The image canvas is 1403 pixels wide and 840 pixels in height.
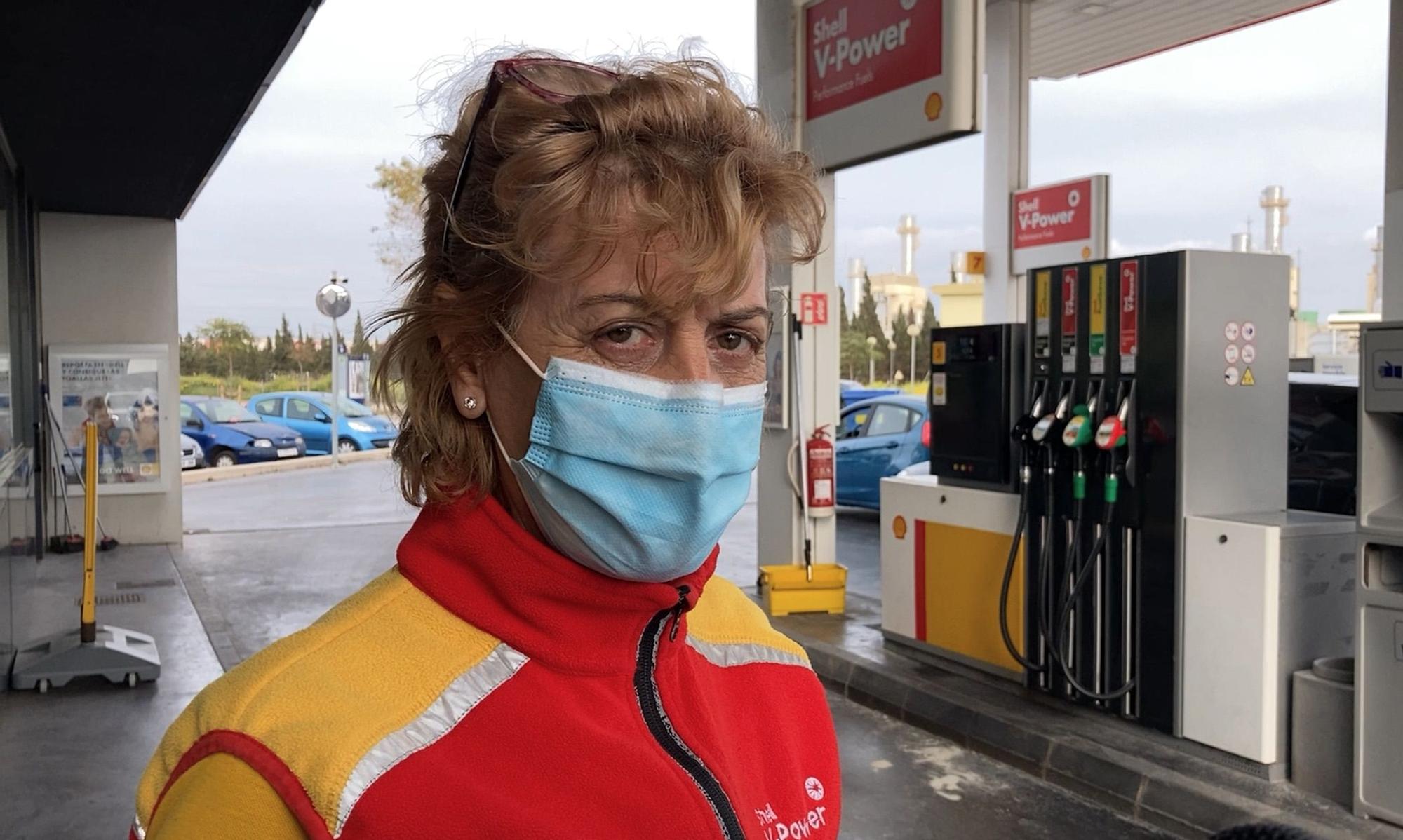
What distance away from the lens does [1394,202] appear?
8180 mm

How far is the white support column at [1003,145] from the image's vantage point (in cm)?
1375

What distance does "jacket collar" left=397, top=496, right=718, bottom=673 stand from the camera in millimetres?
1275

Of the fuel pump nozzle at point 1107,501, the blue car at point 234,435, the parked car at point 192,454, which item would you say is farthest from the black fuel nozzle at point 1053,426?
the parked car at point 192,454

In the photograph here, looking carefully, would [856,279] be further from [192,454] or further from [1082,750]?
[1082,750]

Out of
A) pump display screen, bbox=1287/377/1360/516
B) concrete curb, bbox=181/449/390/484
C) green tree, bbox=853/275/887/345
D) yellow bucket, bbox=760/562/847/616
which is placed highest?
green tree, bbox=853/275/887/345


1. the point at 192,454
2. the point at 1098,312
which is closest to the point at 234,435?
the point at 192,454

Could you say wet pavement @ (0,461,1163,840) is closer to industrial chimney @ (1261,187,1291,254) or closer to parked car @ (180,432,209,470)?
parked car @ (180,432,209,470)

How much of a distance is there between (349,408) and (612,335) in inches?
1122

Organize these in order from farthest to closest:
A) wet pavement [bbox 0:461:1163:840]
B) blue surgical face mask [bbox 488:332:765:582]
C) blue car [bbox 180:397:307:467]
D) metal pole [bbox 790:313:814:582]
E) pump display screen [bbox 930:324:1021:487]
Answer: blue car [bbox 180:397:307:467] → metal pole [bbox 790:313:814:582] → pump display screen [bbox 930:324:1021:487] → wet pavement [bbox 0:461:1163:840] → blue surgical face mask [bbox 488:332:765:582]

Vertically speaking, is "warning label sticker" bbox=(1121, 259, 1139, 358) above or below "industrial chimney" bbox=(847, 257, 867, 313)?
below

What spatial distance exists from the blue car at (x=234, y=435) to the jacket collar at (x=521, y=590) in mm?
24393

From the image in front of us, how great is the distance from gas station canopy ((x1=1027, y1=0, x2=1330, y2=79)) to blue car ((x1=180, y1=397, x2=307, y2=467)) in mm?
17183

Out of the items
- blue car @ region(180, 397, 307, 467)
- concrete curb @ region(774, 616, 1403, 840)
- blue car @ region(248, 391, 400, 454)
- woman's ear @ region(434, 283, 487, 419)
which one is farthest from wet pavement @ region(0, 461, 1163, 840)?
blue car @ region(248, 391, 400, 454)

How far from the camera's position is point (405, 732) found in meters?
1.15
